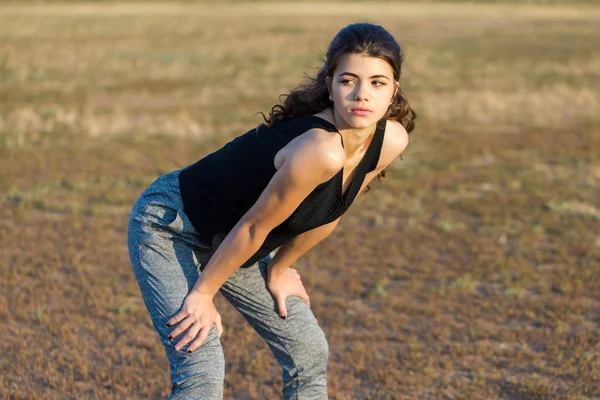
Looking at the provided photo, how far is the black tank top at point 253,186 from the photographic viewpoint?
296 cm

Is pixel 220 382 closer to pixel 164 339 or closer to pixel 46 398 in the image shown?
pixel 164 339

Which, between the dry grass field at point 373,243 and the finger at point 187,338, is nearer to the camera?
the finger at point 187,338

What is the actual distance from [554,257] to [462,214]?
183cm

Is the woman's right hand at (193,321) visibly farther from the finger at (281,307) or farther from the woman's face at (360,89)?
the woman's face at (360,89)

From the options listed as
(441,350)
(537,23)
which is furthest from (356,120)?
(537,23)

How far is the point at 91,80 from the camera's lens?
883 inches

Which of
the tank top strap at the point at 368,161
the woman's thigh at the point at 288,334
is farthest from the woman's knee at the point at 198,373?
the tank top strap at the point at 368,161

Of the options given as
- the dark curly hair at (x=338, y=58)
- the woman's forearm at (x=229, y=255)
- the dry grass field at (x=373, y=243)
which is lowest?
the dry grass field at (x=373, y=243)

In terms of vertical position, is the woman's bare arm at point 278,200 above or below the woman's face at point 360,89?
below

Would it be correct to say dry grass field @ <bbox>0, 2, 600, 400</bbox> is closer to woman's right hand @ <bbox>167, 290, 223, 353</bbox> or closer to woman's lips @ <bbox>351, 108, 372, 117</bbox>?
woman's lips @ <bbox>351, 108, 372, 117</bbox>

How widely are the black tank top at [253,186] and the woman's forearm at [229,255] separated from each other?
168 millimetres

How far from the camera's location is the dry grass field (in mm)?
5438

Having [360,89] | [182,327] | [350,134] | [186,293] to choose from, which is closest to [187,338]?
[182,327]

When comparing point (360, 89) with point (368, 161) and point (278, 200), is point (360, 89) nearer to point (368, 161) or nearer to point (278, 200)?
point (368, 161)
